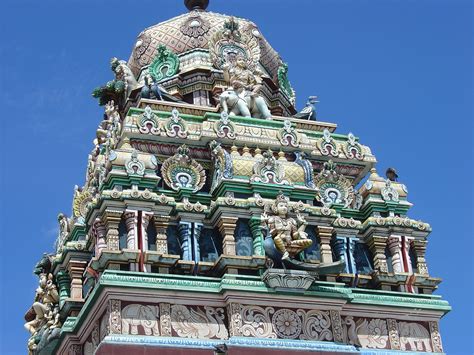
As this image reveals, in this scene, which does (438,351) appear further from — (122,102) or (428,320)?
(122,102)

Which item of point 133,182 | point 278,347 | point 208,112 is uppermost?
point 208,112

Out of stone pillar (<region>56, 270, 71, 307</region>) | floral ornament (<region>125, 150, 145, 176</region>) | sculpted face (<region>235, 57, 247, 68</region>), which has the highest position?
sculpted face (<region>235, 57, 247, 68</region>)

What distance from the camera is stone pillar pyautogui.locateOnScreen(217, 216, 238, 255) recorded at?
24.4 meters

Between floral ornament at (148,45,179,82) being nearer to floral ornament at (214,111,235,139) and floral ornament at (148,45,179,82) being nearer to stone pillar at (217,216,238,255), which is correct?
floral ornament at (214,111,235,139)

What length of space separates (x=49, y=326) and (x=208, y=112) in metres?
6.31

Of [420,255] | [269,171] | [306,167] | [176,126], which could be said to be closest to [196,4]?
[176,126]

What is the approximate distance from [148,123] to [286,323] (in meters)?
5.81

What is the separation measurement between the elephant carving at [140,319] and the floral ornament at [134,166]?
319 cm

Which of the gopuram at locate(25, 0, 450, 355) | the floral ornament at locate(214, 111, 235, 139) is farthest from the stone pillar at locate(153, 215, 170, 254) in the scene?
the floral ornament at locate(214, 111, 235, 139)

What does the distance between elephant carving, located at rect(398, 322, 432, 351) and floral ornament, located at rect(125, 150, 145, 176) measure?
6.56 m

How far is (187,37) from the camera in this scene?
3172cm

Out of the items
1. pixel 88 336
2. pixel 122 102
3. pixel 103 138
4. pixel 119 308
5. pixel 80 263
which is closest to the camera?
pixel 119 308

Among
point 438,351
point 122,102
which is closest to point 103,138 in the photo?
→ point 122,102

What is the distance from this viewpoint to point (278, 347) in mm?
23125
